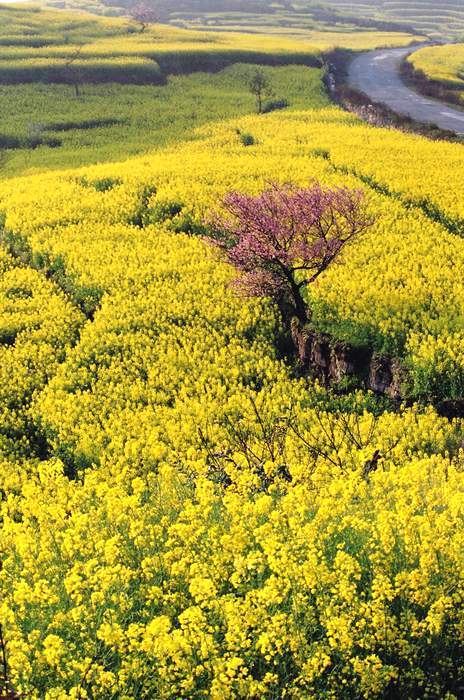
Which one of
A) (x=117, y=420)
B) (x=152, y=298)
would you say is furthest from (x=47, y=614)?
(x=152, y=298)

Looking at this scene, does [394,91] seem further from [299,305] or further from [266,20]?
[266,20]

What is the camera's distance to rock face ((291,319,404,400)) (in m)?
15.9

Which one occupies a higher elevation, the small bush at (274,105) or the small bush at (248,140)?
the small bush at (274,105)

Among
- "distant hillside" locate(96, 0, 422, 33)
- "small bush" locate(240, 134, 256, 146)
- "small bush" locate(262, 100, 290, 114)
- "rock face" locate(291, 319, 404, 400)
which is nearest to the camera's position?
"rock face" locate(291, 319, 404, 400)

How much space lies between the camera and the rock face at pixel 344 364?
15.9 metres

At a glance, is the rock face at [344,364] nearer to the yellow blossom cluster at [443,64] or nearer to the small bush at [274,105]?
the small bush at [274,105]

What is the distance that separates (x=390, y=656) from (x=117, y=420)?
9.77 m

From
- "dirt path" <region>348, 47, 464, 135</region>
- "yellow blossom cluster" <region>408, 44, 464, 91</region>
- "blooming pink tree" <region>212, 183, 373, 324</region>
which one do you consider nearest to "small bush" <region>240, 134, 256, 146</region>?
"dirt path" <region>348, 47, 464, 135</region>

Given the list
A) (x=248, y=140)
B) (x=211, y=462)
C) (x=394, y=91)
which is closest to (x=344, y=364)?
(x=211, y=462)

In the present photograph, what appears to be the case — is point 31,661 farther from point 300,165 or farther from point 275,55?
point 275,55

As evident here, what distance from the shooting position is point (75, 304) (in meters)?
22.8

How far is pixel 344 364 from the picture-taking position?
55.0ft

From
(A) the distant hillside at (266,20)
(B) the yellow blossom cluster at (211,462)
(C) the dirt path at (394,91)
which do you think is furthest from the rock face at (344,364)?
(A) the distant hillside at (266,20)

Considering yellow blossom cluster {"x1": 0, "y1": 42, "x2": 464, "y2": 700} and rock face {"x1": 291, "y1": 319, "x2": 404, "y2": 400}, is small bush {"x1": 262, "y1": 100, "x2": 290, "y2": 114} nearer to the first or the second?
yellow blossom cluster {"x1": 0, "y1": 42, "x2": 464, "y2": 700}
